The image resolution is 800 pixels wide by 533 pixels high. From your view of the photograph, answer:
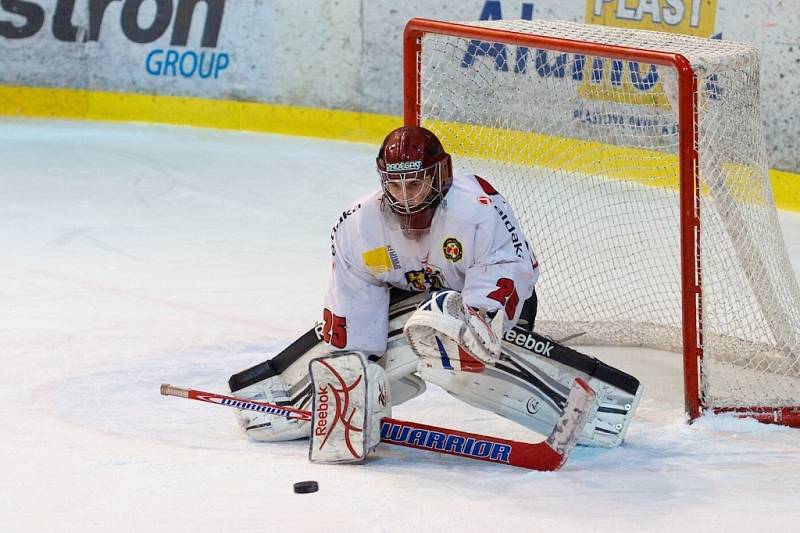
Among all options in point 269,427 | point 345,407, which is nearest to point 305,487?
point 345,407

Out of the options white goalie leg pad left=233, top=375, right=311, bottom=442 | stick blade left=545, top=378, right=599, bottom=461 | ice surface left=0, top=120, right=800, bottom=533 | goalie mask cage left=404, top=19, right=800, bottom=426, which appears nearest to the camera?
ice surface left=0, top=120, right=800, bottom=533

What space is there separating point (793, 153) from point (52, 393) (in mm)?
3747

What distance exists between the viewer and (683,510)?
8.60ft

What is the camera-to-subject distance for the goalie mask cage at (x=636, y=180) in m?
3.22

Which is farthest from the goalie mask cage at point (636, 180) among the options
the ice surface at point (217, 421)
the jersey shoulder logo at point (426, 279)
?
the jersey shoulder logo at point (426, 279)

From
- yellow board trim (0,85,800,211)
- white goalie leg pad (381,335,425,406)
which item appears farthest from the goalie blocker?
yellow board trim (0,85,800,211)

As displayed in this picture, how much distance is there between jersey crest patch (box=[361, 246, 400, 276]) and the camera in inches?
117

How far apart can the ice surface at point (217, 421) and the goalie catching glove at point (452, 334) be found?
0.25 meters

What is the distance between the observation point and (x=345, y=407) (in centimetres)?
291

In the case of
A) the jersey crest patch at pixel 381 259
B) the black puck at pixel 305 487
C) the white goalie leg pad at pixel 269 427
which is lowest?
the white goalie leg pad at pixel 269 427

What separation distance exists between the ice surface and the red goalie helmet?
0.54 metres

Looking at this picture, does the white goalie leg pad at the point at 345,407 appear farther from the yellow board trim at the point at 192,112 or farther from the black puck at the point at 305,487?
the yellow board trim at the point at 192,112

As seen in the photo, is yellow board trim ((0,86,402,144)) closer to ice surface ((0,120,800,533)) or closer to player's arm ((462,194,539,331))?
ice surface ((0,120,800,533))

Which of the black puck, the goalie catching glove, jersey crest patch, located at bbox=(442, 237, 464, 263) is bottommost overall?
the black puck
